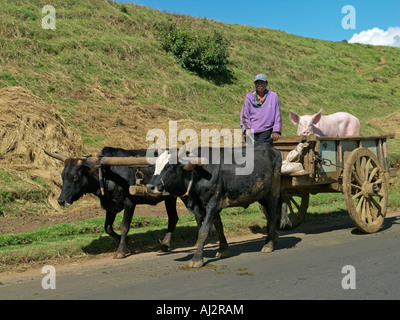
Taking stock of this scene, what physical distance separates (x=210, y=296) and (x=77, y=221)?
5359 mm

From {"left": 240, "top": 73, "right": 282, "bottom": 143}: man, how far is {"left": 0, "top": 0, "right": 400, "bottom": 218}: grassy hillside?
7.20 m

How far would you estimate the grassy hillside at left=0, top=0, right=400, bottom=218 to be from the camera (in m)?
16.8

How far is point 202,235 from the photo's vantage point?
641cm

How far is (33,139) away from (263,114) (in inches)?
279

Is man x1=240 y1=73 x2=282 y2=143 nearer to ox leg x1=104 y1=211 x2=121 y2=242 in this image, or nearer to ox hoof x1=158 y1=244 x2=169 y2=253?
ox hoof x1=158 y1=244 x2=169 y2=253

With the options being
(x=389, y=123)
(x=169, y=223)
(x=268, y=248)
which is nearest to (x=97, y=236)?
(x=169, y=223)

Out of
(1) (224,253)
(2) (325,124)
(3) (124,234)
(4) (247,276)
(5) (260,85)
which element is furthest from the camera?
(2) (325,124)

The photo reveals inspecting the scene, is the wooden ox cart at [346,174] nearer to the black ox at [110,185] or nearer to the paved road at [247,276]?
the paved road at [247,276]

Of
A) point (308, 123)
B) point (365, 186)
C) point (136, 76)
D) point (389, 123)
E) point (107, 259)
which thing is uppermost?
point (136, 76)

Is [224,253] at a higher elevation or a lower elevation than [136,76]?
lower

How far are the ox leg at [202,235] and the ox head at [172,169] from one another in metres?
0.57

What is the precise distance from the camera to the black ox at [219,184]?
6.42 m

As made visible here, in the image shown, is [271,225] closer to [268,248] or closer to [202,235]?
[268,248]
